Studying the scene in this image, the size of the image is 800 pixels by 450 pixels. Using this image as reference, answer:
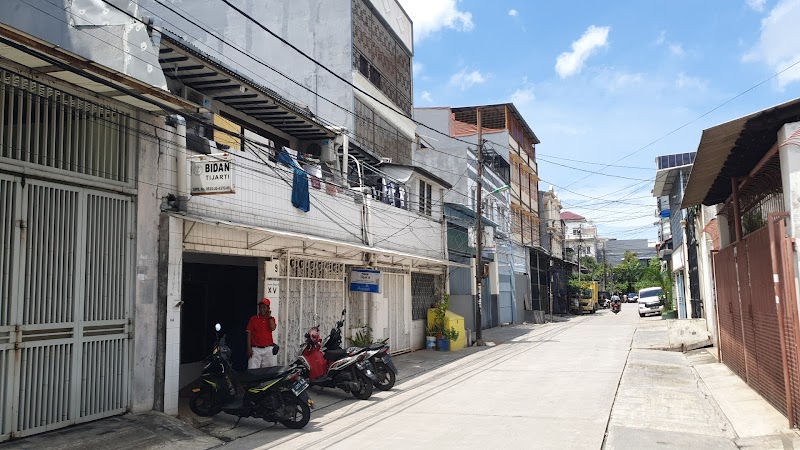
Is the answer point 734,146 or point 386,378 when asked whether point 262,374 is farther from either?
point 734,146

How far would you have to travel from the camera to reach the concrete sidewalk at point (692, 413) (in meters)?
7.69

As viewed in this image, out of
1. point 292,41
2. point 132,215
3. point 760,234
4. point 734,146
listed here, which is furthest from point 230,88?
point 760,234

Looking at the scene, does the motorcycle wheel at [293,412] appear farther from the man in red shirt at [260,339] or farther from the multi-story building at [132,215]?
the man in red shirt at [260,339]

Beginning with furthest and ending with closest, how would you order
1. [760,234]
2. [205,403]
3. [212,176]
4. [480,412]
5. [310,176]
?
1. [310,176]
2. [480,412]
3. [212,176]
4. [205,403]
5. [760,234]

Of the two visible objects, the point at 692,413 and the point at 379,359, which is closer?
the point at 692,413

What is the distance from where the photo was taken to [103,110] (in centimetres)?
834

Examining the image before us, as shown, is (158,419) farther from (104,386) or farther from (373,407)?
(373,407)

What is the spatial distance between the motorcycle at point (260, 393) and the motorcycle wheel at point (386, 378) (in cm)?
309

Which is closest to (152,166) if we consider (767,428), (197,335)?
(197,335)

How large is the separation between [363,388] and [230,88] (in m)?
6.42

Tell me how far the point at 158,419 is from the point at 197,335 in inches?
173

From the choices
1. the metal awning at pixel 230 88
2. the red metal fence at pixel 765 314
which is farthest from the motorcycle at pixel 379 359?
the red metal fence at pixel 765 314

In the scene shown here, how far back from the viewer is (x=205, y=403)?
9.38 metres

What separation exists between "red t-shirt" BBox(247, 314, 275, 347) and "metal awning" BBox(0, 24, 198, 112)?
4.09 metres
